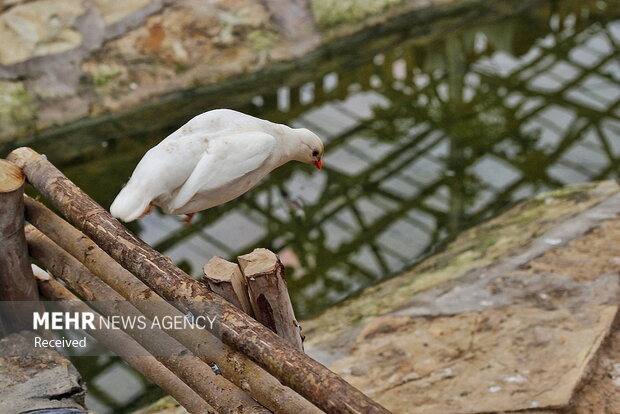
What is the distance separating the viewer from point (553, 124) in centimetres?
730

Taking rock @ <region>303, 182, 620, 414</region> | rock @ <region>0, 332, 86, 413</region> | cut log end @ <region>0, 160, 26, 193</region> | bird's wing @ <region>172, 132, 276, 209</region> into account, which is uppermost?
bird's wing @ <region>172, 132, 276, 209</region>

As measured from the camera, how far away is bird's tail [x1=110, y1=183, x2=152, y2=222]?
303 centimetres

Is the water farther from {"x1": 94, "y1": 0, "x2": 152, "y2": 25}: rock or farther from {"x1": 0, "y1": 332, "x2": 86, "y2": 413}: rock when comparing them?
{"x1": 0, "y1": 332, "x2": 86, "y2": 413}: rock

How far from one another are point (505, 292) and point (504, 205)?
165 centimetres

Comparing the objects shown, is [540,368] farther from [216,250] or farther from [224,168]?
[216,250]

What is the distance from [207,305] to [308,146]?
815 millimetres

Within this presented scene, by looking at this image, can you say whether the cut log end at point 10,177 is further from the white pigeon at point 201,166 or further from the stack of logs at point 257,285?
the stack of logs at point 257,285

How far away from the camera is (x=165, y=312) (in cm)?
326

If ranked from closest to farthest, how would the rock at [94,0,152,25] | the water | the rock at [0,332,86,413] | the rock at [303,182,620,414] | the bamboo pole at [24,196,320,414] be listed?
the bamboo pole at [24,196,320,414] < the rock at [0,332,86,413] < the rock at [303,182,620,414] < the water < the rock at [94,0,152,25]

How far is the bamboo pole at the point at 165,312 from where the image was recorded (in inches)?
115

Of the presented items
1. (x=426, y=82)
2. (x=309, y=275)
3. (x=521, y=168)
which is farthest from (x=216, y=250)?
(x=426, y=82)

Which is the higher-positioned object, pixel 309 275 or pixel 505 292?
pixel 505 292

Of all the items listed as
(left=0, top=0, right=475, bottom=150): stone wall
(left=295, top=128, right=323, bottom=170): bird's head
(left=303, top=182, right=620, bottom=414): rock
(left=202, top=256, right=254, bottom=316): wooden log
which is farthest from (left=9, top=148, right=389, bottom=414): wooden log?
(left=0, top=0, right=475, bottom=150): stone wall

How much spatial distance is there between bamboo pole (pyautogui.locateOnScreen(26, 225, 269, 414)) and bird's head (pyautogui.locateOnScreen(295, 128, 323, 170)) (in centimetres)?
81
